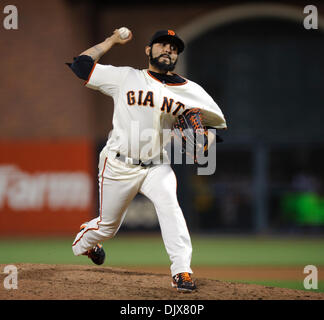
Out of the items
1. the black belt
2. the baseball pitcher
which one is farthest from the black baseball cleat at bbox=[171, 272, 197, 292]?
the black belt

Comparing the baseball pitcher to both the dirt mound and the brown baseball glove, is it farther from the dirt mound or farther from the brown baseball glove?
the dirt mound

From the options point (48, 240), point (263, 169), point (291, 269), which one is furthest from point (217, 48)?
point (291, 269)

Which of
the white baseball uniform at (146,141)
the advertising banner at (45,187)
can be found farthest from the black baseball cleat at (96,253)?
the advertising banner at (45,187)

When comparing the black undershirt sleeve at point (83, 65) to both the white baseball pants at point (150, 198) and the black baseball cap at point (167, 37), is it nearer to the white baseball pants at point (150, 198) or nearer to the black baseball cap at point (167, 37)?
the black baseball cap at point (167, 37)

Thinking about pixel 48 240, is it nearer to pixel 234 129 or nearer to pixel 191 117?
pixel 234 129

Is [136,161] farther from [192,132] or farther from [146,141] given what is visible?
[192,132]
